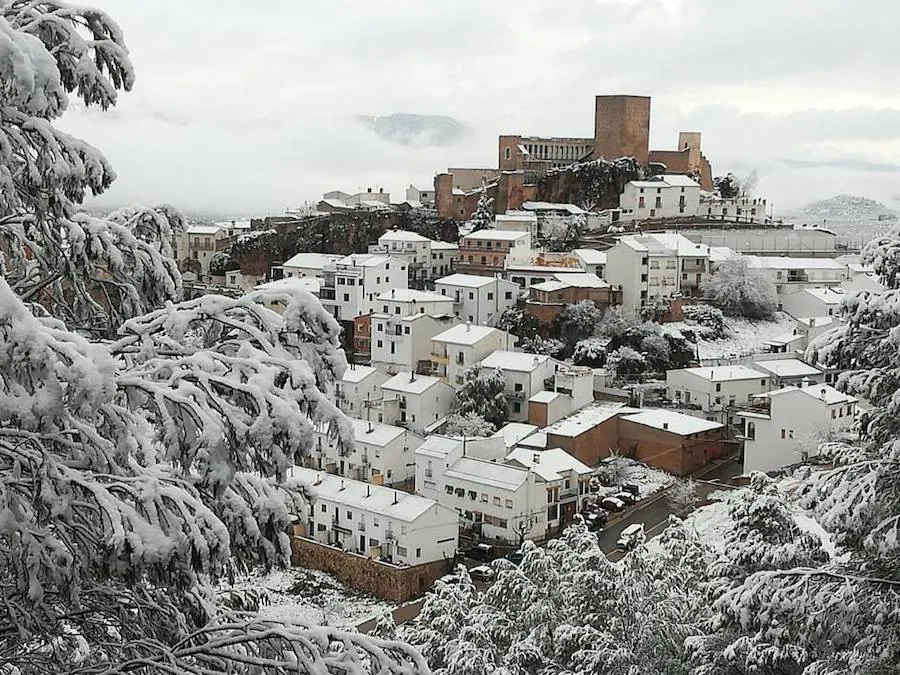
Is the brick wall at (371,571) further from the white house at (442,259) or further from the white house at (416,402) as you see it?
the white house at (442,259)

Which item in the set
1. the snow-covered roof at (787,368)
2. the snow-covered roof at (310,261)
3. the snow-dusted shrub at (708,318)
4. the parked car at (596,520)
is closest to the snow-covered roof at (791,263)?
the snow-dusted shrub at (708,318)

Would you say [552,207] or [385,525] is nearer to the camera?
[385,525]

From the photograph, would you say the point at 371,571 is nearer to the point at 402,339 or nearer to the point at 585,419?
the point at 585,419

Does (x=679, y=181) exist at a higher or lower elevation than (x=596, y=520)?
higher

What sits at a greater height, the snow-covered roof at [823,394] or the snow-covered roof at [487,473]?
the snow-covered roof at [823,394]

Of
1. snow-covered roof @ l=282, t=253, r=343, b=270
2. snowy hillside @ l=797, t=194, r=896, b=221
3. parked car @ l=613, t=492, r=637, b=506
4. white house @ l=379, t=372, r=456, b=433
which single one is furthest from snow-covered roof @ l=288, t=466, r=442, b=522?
snowy hillside @ l=797, t=194, r=896, b=221

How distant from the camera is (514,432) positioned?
25.5 metres

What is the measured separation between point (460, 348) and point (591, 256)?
408 inches

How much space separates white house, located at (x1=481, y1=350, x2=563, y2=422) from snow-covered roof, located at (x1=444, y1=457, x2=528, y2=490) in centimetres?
483

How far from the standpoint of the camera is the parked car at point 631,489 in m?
23.0

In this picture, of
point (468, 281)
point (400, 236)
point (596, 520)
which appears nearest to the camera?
point (596, 520)

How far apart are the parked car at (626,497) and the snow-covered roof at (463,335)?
7675mm

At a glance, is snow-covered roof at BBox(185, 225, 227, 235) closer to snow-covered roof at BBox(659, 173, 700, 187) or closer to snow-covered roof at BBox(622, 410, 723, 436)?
snow-covered roof at BBox(659, 173, 700, 187)

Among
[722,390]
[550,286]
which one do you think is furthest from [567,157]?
[722,390]
